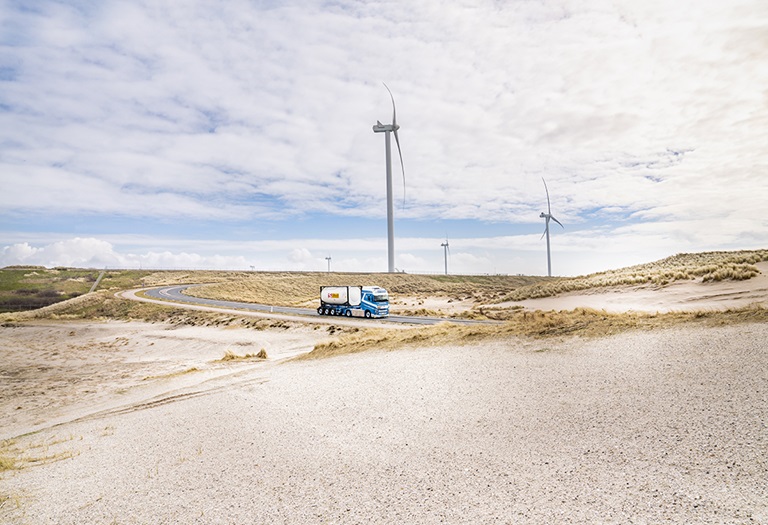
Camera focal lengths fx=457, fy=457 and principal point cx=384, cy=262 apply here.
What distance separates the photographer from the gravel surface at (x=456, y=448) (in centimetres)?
796

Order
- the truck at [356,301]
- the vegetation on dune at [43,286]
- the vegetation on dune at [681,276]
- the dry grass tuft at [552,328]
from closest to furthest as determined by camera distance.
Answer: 1. the dry grass tuft at [552,328]
2. the vegetation on dune at [681,276]
3. the truck at [356,301]
4. the vegetation on dune at [43,286]

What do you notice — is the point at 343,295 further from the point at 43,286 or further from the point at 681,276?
the point at 43,286

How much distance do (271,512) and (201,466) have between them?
10.6 feet

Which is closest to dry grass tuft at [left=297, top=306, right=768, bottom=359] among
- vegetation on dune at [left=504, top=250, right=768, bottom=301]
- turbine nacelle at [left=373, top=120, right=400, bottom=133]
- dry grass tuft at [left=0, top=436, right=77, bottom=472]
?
dry grass tuft at [left=0, top=436, right=77, bottom=472]

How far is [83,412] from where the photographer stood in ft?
64.1

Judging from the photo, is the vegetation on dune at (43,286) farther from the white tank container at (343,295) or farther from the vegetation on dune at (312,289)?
the white tank container at (343,295)

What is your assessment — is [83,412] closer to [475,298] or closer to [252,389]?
[252,389]

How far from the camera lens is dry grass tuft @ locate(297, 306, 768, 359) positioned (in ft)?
59.6

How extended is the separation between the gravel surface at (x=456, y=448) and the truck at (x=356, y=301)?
93.8ft

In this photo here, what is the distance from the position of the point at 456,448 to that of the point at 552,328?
481 inches

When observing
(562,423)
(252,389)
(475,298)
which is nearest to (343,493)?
(562,423)

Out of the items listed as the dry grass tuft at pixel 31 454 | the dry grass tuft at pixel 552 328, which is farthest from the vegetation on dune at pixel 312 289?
the dry grass tuft at pixel 31 454

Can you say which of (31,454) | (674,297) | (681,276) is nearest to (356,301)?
(674,297)

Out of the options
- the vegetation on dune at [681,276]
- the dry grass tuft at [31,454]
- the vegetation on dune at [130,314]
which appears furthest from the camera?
the vegetation on dune at [130,314]
